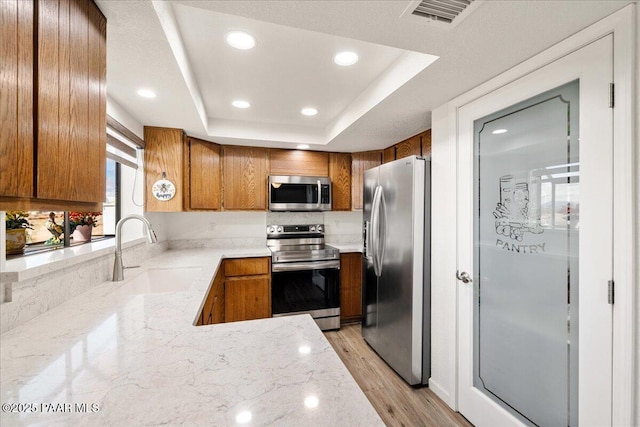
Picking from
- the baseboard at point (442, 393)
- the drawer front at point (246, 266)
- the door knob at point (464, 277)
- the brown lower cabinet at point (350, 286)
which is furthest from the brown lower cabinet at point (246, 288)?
the door knob at point (464, 277)

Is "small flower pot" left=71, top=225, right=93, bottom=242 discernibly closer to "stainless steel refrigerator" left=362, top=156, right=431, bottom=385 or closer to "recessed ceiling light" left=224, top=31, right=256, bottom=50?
"recessed ceiling light" left=224, top=31, right=256, bottom=50

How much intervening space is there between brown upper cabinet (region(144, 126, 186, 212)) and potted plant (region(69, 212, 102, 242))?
20.1 inches

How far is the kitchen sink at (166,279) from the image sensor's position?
1.92 m

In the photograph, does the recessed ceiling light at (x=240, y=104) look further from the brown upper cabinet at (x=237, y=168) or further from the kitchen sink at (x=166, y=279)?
the kitchen sink at (x=166, y=279)

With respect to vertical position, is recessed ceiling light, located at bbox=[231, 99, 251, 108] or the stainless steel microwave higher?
recessed ceiling light, located at bbox=[231, 99, 251, 108]

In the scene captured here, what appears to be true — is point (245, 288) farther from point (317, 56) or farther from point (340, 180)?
point (317, 56)

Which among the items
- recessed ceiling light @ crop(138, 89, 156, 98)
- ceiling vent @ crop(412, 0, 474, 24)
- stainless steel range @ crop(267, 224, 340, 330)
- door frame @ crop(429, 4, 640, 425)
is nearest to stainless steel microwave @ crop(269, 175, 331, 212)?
stainless steel range @ crop(267, 224, 340, 330)

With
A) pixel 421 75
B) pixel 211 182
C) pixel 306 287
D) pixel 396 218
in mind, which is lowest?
pixel 306 287

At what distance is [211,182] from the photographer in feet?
9.85

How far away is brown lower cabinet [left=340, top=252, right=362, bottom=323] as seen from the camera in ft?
10.6

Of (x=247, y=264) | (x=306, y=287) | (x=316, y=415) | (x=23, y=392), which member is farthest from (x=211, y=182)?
(x=316, y=415)

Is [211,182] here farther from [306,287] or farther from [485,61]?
[485,61]

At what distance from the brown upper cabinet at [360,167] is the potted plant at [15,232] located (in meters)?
2.84

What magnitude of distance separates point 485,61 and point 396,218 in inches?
48.0
